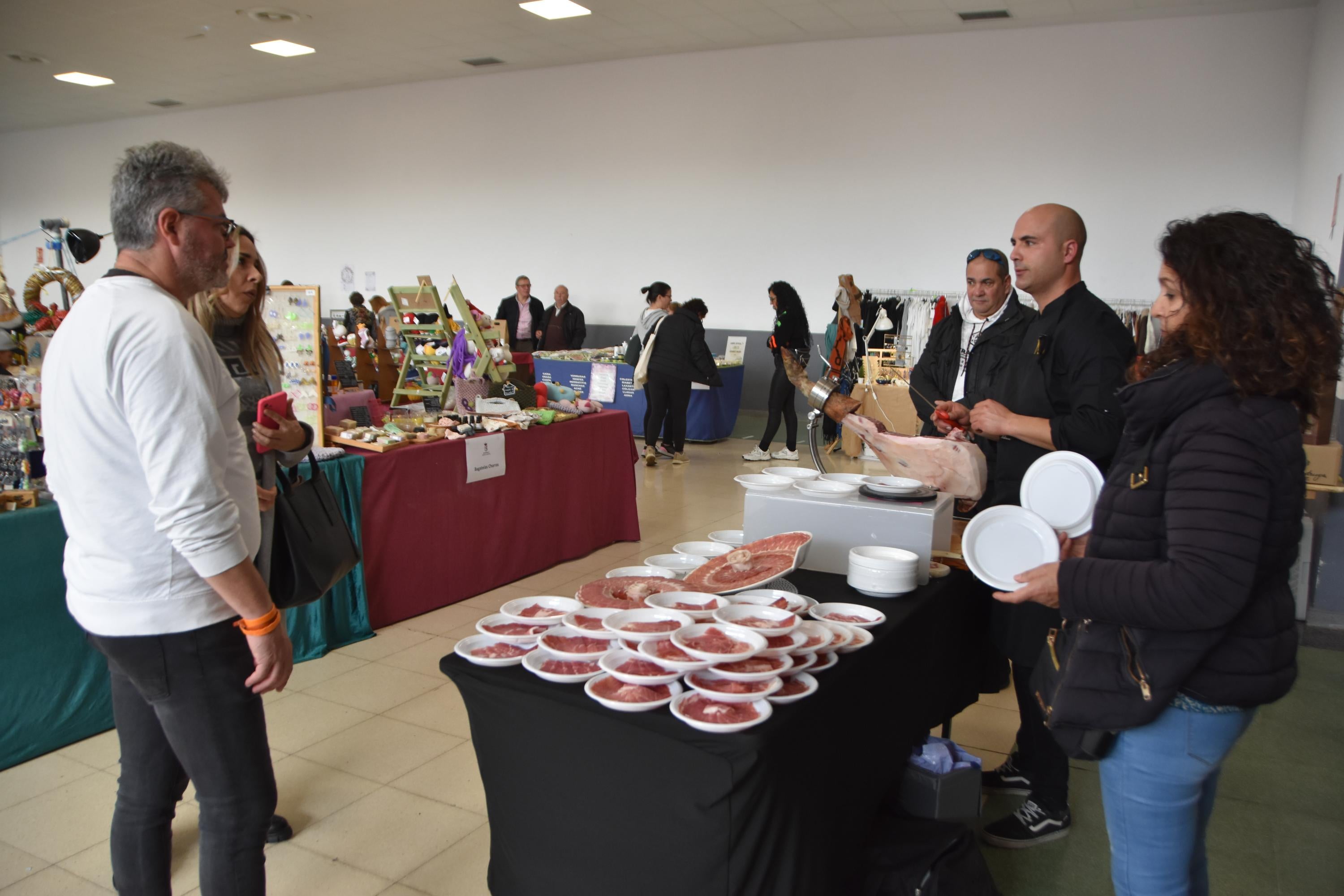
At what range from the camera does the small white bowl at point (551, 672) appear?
160 centimetres

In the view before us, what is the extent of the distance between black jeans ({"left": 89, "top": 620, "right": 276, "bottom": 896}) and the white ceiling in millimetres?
8651

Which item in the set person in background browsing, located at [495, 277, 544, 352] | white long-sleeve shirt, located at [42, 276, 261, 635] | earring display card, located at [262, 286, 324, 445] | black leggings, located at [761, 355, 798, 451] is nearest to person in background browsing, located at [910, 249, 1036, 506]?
white long-sleeve shirt, located at [42, 276, 261, 635]

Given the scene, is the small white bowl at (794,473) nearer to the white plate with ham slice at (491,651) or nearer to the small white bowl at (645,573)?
the small white bowl at (645,573)

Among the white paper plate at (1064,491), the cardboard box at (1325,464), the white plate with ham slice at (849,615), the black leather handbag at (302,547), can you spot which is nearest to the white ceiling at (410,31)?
the cardboard box at (1325,464)

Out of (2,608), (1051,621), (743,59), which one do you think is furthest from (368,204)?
(1051,621)

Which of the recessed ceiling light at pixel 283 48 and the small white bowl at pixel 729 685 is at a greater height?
the recessed ceiling light at pixel 283 48

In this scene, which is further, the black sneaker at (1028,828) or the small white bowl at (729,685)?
the black sneaker at (1028,828)

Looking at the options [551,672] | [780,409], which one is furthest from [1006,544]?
[780,409]

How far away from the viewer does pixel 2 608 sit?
8.54ft

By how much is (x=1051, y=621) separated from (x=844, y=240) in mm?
8374

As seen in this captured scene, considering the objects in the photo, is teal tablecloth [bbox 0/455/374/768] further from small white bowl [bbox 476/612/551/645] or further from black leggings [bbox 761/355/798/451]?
black leggings [bbox 761/355/798/451]

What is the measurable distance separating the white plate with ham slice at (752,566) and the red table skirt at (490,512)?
2045 millimetres

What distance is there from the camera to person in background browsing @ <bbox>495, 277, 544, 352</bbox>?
37.0ft

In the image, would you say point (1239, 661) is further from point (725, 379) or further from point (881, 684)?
point (725, 379)
